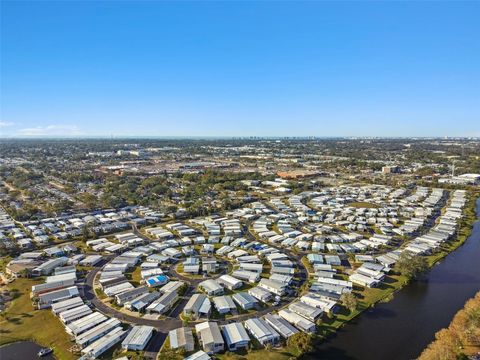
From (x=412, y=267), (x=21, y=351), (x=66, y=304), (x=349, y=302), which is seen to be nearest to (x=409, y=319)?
(x=349, y=302)

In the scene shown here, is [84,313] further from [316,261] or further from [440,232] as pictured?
[440,232]

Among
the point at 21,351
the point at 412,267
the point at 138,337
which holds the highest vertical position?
the point at 412,267

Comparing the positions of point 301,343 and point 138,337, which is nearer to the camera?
point 301,343

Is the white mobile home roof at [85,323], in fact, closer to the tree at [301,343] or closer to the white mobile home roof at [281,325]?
the white mobile home roof at [281,325]

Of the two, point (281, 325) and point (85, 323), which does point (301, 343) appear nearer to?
point (281, 325)

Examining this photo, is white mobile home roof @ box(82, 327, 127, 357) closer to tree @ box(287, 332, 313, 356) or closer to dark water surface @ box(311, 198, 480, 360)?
tree @ box(287, 332, 313, 356)

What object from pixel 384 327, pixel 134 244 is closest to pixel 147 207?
pixel 134 244

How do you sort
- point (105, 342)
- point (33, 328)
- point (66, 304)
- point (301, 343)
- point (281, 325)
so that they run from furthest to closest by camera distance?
point (66, 304) → point (33, 328) → point (281, 325) → point (105, 342) → point (301, 343)

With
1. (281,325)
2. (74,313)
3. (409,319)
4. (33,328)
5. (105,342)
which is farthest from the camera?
(409,319)
